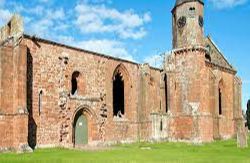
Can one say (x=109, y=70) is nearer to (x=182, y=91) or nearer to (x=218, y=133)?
(x=182, y=91)

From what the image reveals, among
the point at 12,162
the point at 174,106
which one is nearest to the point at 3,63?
the point at 12,162

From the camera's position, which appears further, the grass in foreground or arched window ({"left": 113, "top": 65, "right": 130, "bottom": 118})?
arched window ({"left": 113, "top": 65, "right": 130, "bottom": 118})

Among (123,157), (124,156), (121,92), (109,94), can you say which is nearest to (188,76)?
(121,92)

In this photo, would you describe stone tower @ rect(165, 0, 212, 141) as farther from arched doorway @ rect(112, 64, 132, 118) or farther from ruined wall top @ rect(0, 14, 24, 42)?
ruined wall top @ rect(0, 14, 24, 42)

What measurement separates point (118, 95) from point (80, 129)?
6.48 metres

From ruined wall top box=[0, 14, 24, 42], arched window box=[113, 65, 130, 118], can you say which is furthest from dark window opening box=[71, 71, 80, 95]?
ruined wall top box=[0, 14, 24, 42]

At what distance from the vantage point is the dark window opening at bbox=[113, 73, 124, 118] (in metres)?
32.4

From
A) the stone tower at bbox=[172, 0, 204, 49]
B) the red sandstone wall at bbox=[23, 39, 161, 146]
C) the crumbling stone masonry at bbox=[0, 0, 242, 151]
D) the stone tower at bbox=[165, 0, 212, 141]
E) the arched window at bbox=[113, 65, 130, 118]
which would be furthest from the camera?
the stone tower at bbox=[172, 0, 204, 49]

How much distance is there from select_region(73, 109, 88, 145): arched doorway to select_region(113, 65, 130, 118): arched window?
4259 millimetres

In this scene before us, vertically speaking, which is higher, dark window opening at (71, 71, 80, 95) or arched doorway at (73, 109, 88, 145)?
dark window opening at (71, 71, 80, 95)

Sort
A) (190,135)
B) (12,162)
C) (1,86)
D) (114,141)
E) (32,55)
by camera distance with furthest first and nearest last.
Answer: (190,135), (114,141), (32,55), (1,86), (12,162)

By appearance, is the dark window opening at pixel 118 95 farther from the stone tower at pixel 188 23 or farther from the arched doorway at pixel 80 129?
the stone tower at pixel 188 23

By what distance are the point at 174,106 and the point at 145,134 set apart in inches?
138

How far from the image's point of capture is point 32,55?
24.6 m
